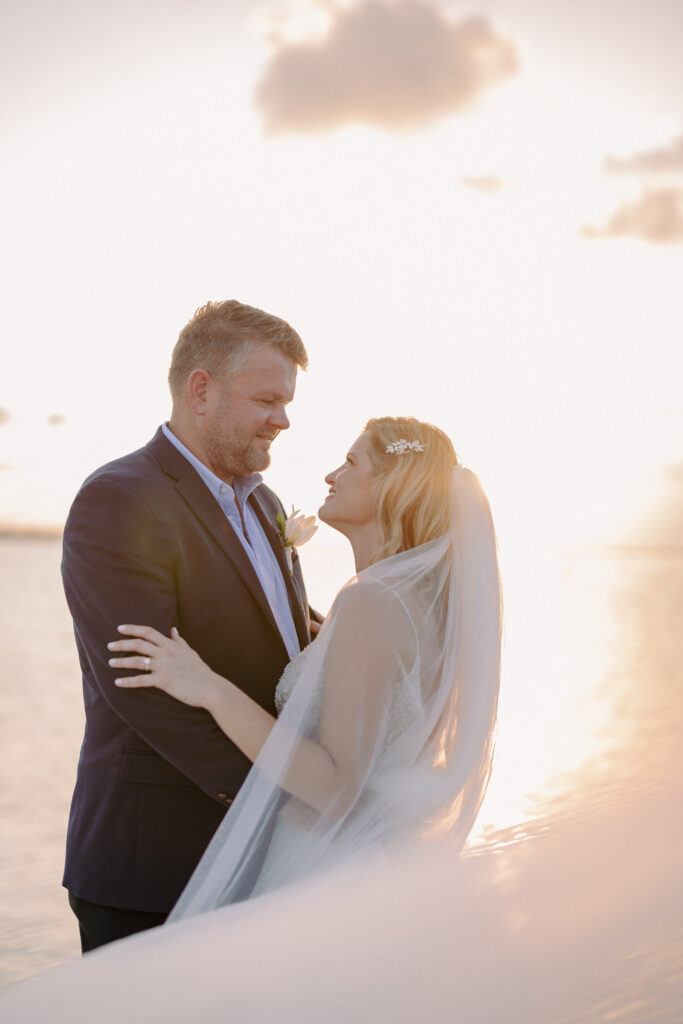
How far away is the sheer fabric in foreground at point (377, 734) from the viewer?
102 inches

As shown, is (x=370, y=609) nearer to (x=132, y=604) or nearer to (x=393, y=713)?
(x=393, y=713)

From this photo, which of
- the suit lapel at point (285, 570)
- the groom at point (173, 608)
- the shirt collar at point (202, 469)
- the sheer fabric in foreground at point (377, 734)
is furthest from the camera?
the suit lapel at point (285, 570)

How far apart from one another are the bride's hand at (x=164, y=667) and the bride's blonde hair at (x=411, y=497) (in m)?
0.75

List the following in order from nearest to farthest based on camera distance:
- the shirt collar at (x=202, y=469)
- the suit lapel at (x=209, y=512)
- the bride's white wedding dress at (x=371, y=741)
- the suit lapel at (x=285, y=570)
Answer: the bride's white wedding dress at (x=371, y=741), the suit lapel at (x=209, y=512), the shirt collar at (x=202, y=469), the suit lapel at (x=285, y=570)

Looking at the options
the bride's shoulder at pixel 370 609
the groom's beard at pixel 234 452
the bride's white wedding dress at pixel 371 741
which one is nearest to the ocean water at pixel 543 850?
the bride's white wedding dress at pixel 371 741

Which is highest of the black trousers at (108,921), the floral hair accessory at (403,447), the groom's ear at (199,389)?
the groom's ear at (199,389)

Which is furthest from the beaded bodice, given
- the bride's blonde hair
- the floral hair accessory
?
the floral hair accessory

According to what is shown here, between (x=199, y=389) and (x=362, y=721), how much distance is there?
128cm

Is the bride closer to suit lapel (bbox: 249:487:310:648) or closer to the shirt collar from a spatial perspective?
suit lapel (bbox: 249:487:310:648)

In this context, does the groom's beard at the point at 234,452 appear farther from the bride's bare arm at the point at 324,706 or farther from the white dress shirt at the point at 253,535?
the bride's bare arm at the point at 324,706

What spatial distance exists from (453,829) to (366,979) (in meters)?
1.00

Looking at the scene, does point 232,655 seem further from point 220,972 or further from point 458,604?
point 220,972

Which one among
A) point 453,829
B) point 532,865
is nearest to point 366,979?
point 532,865

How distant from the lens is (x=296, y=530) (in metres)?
3.60
